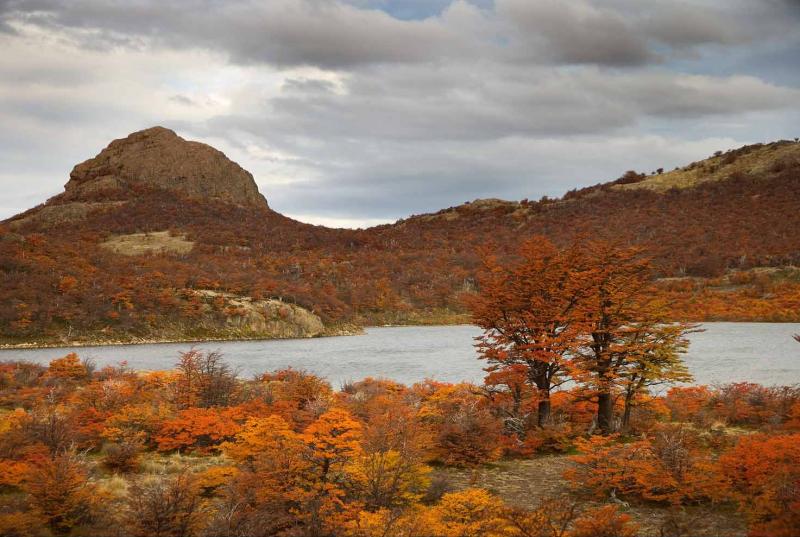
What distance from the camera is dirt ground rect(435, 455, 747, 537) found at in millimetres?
10750

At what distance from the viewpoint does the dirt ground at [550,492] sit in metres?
10.8

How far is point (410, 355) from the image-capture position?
2153 inches

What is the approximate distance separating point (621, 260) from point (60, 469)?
16.5m

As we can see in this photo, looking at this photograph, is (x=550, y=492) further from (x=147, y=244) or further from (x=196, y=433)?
(x=147, y=244)

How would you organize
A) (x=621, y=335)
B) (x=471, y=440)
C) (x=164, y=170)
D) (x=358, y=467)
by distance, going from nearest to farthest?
(x=358, y=467) < (x=471, y=440) < (x=621, y=335) < (x=164, y=170)

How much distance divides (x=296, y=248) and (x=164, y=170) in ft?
185

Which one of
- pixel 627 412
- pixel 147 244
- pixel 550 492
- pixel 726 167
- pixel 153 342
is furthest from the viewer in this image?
pixel 726 167

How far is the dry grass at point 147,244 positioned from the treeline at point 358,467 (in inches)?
3319

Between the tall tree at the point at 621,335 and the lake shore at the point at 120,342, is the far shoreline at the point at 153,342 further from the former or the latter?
the tall tree at the point at 621,335

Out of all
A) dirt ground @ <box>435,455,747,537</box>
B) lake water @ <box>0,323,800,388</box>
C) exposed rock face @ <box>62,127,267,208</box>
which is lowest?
lake water @ <box>0,323,800,388</box>

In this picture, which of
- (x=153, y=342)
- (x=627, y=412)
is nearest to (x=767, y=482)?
(x=627, y=412)

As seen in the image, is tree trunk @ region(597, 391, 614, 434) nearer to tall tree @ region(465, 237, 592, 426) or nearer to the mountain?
tall tree @ region(465, 237, 592, 426)

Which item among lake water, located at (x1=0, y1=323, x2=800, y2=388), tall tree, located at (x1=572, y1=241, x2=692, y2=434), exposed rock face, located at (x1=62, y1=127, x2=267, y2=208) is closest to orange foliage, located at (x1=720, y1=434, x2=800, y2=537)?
tall tree, located at (x1=572, y1=241, x2=692, y2=434)

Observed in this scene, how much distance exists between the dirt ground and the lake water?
2034cm
